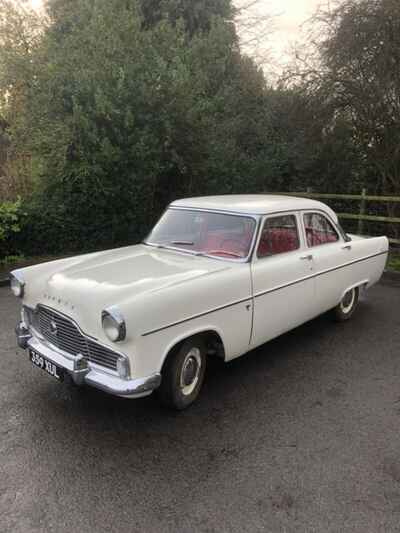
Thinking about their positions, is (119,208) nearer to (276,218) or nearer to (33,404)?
(276,218)

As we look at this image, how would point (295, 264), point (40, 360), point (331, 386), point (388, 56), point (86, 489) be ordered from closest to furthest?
point (86, 489) < point (40, 360) < point (331, 386) < point (295, 264) < point (388, 56)

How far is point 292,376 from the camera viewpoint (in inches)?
153

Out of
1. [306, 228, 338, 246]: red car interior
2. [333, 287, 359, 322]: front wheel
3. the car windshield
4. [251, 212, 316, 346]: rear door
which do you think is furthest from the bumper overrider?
[333, 287, 359, 322]: front wheel

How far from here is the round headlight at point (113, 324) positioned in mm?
2705

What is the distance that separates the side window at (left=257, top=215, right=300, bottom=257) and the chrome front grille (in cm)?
164

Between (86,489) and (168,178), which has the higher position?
(168,178)

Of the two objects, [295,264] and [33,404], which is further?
[295,264]

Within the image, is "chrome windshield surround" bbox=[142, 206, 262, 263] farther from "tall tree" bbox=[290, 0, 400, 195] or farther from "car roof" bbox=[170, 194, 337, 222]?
"tall tree" bbox=[290, 0, 400, 195]

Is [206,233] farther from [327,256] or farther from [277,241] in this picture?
[327,256]

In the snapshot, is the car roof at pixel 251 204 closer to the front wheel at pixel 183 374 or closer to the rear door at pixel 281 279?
the rear door at pixel 281 279

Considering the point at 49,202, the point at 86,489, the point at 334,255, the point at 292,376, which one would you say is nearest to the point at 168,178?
the point at 49,202

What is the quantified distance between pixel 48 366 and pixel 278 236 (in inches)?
93.1

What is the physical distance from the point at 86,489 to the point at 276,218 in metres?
2.79

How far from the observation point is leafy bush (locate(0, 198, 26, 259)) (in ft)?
24.2
